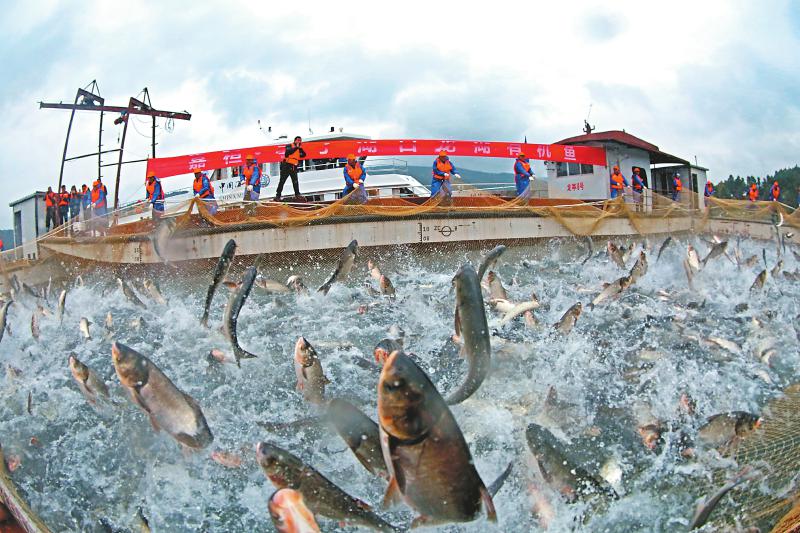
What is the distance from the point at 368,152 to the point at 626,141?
951 cm

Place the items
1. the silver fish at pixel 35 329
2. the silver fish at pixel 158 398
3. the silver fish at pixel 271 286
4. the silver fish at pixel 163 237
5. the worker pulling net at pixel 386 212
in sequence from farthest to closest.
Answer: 1. the silver fish at pixel 163 237
2. the worker pulling net at pixel 386 212
3. the silver fish at pixel 271 286
4. the silver fish at pixel 35 329
5. the silver fish at pixel 158 398

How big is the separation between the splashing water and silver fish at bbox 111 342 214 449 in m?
0.81

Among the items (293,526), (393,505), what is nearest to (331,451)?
(393,505)

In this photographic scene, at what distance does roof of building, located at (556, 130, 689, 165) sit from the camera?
24.8 meters

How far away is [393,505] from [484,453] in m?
2.31

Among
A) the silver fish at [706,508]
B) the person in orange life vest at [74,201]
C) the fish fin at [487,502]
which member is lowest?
the silver fish at [706,508]

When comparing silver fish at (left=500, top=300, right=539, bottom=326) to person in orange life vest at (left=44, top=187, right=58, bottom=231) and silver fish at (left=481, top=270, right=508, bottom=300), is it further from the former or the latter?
person in orange life vest at (left=44, top=187, right=58, bottom=231)

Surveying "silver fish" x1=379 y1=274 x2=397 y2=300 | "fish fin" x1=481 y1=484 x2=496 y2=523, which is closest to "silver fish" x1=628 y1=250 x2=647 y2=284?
"silver fish" x1=379 y1=274 x2=397 y2=300

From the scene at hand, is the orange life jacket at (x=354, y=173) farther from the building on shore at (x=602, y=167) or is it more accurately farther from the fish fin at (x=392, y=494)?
the fish fin at (x=392, y=494)

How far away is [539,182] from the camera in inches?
1040

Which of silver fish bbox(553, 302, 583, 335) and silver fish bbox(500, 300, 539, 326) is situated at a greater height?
silver fish bbox(500, 300, 539, 326)

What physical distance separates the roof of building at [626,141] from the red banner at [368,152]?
35.3 inches

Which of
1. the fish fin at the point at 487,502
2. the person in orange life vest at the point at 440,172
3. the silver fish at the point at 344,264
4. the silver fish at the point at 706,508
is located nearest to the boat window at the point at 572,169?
the person in orange life vest at the point at 440,172

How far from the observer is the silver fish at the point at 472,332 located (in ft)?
16.3
